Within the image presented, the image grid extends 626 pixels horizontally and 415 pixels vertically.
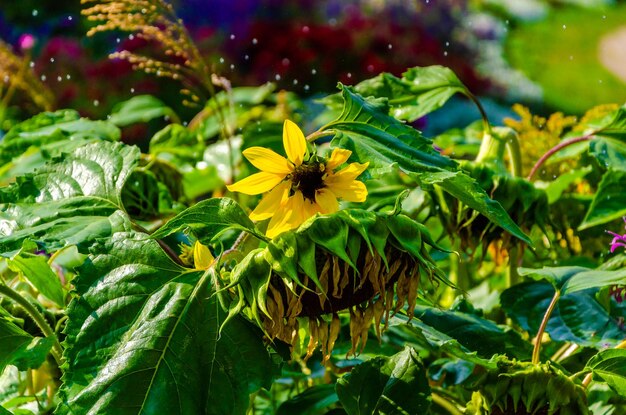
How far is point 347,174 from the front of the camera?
564mm

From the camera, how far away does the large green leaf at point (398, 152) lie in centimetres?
55

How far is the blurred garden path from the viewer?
462 centimetres

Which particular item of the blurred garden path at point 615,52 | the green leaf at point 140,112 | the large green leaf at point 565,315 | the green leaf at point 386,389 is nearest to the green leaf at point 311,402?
the green leaf at point 386,389

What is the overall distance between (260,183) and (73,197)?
124mm

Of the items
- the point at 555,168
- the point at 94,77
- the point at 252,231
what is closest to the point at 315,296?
the point at 252,231

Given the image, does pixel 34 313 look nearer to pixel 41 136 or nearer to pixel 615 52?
pixel 41 136

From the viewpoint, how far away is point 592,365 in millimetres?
584

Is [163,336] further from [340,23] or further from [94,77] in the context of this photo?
[340,23]

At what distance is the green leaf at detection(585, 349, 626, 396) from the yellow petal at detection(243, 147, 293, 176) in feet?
0.64

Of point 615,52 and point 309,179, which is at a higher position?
point 309,179

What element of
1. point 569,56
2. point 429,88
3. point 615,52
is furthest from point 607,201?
point 615,52

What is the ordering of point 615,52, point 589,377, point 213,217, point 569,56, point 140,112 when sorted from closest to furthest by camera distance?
point 213,217, point 589,377, point 140,112, point 569,56, point 615,52

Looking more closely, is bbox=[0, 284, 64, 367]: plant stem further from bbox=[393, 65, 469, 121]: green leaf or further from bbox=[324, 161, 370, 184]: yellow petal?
bbox=[393, 65, 469, 121]: green leaf

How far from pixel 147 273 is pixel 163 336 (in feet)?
0.12
